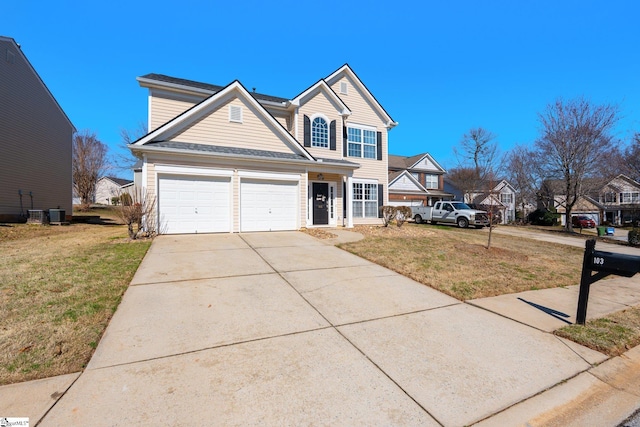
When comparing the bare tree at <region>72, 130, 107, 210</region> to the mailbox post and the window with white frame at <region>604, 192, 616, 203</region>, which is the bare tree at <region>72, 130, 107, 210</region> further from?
the window with white frame at <region>604, 192, 616, 203</region>

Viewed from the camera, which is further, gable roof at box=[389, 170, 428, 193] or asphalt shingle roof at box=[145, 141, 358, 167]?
gable roof at box=[389, 170, 428, 193]

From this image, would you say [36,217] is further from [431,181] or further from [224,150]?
[431,181]

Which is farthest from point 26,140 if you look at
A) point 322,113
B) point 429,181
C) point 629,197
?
point 629,197

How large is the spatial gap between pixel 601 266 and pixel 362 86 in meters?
15.5

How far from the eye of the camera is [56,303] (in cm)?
411

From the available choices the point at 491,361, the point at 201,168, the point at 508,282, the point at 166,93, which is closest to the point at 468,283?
the point at 508,282

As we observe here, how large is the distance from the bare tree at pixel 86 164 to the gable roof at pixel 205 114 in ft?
90.7

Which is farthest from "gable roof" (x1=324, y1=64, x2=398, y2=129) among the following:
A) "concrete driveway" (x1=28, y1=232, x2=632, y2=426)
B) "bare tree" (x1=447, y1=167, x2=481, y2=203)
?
"bare tree" (x1=447, y1=167, x2=481, y2=203)

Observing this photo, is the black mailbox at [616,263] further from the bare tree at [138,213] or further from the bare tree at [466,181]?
the bare tree at [466,181]

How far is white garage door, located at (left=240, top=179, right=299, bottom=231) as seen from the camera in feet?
38.4

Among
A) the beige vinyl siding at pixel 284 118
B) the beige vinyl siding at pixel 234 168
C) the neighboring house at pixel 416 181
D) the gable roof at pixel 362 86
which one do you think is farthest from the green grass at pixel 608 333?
the neighboring house at pixel 416 181

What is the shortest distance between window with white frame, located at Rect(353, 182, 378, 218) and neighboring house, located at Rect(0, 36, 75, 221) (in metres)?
18.0

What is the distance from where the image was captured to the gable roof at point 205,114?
34.8 feet

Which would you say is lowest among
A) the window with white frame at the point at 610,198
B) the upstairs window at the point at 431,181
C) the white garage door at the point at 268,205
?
the white garage door at the point at 268,205
